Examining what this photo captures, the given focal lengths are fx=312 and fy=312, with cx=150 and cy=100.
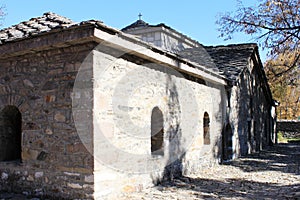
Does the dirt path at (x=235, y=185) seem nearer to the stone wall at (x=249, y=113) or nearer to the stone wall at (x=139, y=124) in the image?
the stone wall at (x=139, y=124)

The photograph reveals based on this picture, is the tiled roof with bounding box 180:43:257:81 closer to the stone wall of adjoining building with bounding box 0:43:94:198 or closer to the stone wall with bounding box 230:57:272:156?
the stone wall with bounding box 230:57:272:156

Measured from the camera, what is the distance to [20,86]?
5996mm

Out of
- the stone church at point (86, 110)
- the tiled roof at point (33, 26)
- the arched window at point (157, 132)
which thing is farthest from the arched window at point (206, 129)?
the tiled roof at point (33, 26)

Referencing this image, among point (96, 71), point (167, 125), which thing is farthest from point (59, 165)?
point (167, 125)

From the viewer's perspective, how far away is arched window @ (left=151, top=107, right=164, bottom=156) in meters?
7.14

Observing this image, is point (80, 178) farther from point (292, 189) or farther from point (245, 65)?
point (245, 65)

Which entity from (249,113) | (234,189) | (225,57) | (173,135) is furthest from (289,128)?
(234,189)

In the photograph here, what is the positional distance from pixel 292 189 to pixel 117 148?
3919 mm

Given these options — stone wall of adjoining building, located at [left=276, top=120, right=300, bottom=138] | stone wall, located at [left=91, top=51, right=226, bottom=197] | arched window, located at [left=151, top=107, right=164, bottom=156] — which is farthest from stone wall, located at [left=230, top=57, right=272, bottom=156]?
stone wall of adjoining building, located at [left=276, top=120, right=300, bottom=138]

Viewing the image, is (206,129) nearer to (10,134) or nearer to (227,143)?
(227,143)

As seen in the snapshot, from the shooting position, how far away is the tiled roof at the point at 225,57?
13224 millimetres

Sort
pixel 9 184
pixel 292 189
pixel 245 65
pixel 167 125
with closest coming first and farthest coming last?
pixel 9 184 < pixel 292 189 < pixel 167 125 < pixel 245 65

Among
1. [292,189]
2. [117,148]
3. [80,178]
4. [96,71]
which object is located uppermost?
[96,71]

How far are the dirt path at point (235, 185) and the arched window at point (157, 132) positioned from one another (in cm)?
82
